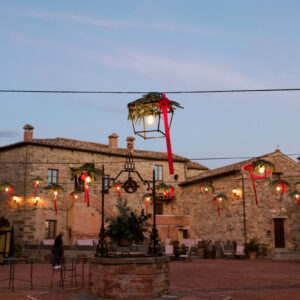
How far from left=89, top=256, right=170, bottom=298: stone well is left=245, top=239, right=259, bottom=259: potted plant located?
1381cm

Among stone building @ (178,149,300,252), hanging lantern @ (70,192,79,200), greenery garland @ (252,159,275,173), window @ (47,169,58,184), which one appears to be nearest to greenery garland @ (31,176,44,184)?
window @ (47,169,58,184)

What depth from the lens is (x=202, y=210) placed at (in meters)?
24.9

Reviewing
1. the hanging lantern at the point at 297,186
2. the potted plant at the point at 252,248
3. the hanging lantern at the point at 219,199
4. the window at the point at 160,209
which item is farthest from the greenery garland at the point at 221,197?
the window at the point at 160,209

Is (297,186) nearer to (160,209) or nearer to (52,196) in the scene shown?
(160,209)

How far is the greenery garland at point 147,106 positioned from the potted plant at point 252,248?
15.1 m

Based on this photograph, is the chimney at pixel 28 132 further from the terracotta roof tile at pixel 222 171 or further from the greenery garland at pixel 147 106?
the greenery garland at pixel 147 106

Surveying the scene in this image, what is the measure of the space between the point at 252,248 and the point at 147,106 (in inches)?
612

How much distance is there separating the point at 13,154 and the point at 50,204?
13.1ft

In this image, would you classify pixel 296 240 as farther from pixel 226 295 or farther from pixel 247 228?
pixel 226 295

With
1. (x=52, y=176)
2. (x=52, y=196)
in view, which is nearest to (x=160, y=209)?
(x=52, y=196)

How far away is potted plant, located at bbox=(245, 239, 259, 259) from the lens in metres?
20.2

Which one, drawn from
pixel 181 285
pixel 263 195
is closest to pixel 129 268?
pixel 181 285

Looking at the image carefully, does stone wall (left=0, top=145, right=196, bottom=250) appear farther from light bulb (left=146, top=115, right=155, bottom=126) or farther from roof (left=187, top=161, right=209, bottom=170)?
light bulb (left=146, top=115, right=155, bottom=126)

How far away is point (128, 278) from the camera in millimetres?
7426
